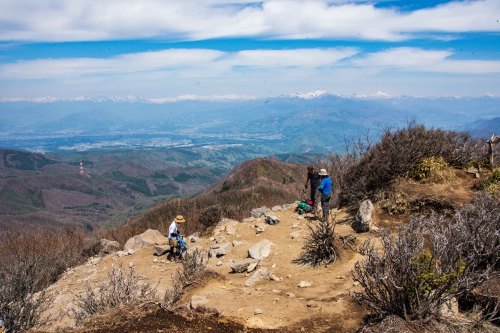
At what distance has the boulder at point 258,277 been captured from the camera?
376 inches

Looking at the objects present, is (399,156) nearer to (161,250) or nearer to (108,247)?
(161,250)

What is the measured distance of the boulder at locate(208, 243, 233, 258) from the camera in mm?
13000

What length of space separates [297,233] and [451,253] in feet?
24.7

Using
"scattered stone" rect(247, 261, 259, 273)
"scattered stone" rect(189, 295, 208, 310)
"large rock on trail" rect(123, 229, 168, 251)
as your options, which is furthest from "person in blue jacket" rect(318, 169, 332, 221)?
"large rock on trail" rect(123, 229, 168, 251)

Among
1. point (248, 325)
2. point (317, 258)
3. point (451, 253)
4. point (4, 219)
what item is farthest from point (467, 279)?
point (4, 219)

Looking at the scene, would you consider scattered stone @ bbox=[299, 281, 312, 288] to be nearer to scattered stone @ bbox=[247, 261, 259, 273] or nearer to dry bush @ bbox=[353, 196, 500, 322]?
scattered stone @ bbox=[247, 261, 259, 273]

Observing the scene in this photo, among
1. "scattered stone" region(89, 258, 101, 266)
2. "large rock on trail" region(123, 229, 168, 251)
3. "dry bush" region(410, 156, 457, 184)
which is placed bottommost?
"scattered stone" region(89, 258, 101, 266)

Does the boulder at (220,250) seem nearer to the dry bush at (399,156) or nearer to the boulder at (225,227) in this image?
the boulder at (225,227)

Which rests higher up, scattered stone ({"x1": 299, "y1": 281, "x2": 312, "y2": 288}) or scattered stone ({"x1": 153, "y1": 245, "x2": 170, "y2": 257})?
scattered stone ({"x1": 299, "y1": 281, "x2": 312, "y2": 288})

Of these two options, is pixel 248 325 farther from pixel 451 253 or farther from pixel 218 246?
pixel 218 246

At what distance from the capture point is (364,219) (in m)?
12.0

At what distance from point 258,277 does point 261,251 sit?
76.8 inches

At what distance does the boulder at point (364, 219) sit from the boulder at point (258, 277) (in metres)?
3.79

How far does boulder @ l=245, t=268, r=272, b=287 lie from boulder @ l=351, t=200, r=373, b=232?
3.79m
